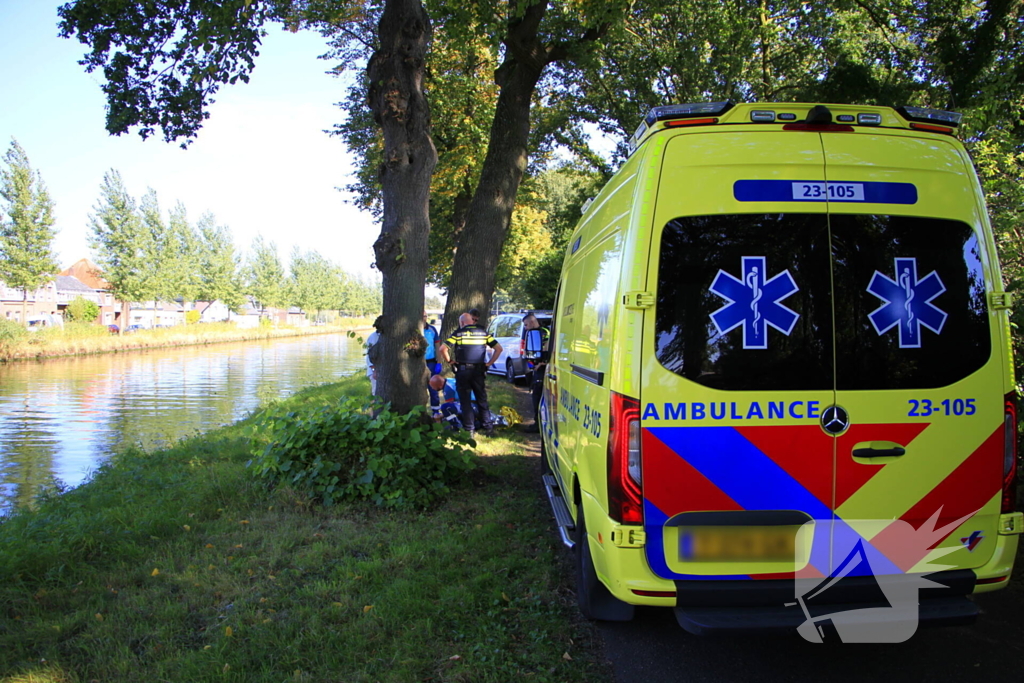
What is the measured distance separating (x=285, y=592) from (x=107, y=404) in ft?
48.9

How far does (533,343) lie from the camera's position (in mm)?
9188

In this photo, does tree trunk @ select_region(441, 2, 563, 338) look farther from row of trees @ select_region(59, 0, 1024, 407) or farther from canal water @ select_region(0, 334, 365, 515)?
canal water @ select_region(0, 334, 365, 515)

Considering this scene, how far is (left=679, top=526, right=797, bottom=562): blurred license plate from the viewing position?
9.37ft

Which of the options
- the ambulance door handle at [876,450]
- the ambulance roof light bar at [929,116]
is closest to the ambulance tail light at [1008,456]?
the ambulance door handle at [876,450]

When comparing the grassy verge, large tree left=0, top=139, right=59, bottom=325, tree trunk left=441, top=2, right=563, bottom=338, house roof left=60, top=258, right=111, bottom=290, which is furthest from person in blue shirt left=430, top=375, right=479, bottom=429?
house roof left=60, top=258, right=111, bottom=290

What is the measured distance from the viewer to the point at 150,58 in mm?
6969

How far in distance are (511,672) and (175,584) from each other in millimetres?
2439

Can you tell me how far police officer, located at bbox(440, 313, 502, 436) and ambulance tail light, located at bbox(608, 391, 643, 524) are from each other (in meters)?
5.89

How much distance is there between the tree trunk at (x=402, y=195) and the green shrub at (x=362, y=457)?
0.52 meters

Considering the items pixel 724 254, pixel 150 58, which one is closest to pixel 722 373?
pixel 724 254

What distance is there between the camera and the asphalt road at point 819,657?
124 inches

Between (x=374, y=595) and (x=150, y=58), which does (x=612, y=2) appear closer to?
(x=150, y=58)

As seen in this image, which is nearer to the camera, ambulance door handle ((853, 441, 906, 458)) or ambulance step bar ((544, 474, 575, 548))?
ambulance door handle ((853, 441, 906, 458))

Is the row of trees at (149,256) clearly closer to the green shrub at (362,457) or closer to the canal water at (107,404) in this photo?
the canal water at (107,404)
